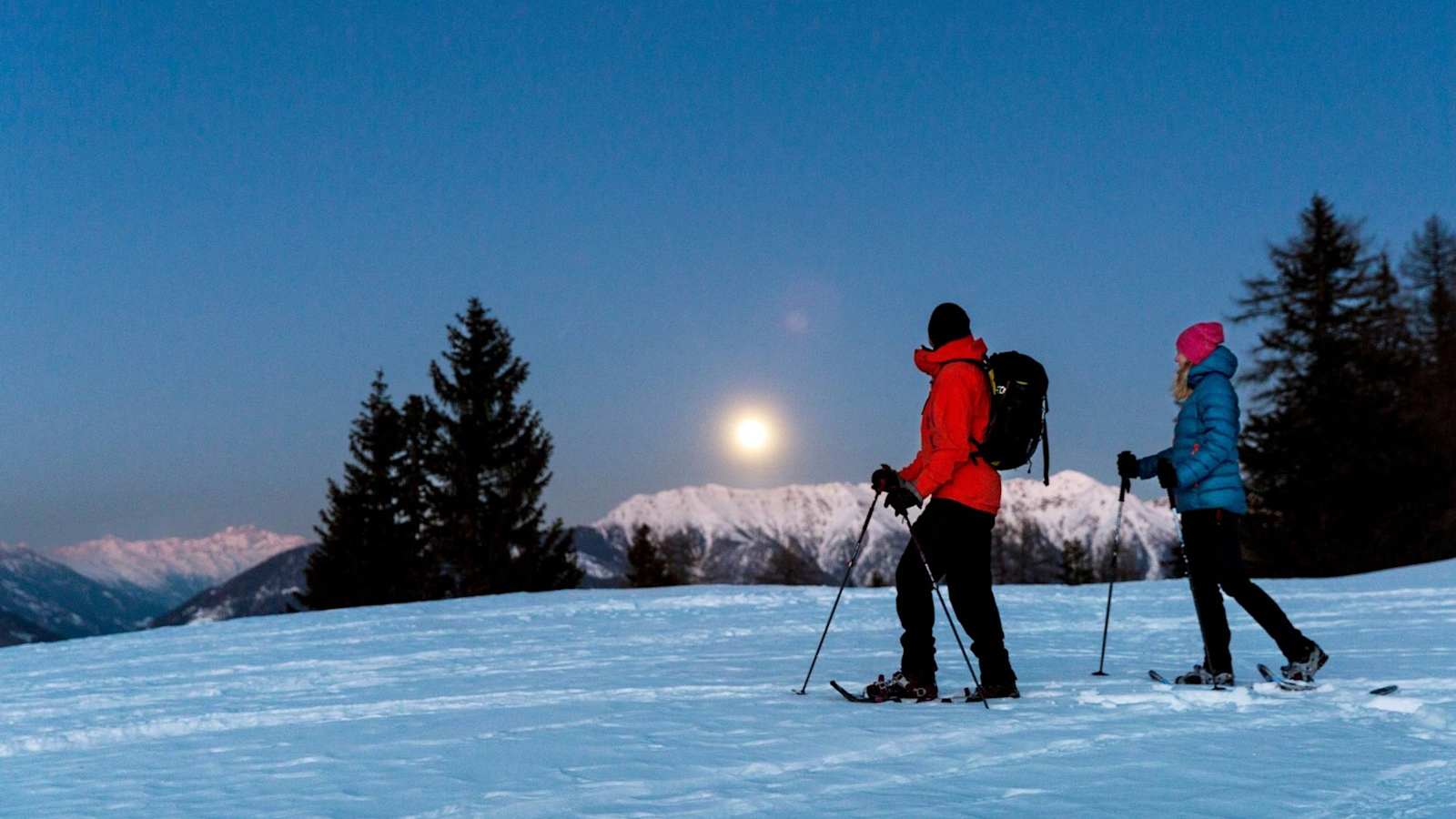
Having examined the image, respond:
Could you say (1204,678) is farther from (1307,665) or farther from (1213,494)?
(1213,494)

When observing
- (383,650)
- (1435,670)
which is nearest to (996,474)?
A: (1435,670)

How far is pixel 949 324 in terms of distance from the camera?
5422 mm

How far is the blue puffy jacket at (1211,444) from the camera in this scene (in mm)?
A: 5582

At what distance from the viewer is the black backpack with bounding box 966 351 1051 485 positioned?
5.30 metres

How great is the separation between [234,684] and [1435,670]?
323 inches

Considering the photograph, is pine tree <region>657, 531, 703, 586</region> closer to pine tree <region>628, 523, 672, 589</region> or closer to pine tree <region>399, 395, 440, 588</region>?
pine tree <region>628, 523, 672, 589</region>

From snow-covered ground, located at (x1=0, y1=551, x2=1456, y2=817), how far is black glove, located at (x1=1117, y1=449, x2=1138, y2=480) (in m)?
1.20

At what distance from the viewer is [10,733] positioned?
612 centimetres

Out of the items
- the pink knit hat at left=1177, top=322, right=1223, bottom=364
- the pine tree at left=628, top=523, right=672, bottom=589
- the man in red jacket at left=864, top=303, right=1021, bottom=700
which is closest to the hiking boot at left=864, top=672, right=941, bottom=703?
the man in red jacket at left=864, top=303, right=1021, bottom=700

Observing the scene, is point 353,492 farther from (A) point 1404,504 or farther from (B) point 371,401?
(A) point 1404,504

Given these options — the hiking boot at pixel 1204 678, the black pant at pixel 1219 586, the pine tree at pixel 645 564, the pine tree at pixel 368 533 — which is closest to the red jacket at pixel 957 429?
the black pant at pixel 1219 586

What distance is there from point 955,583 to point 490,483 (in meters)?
29.6

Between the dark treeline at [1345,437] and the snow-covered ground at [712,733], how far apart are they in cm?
2201

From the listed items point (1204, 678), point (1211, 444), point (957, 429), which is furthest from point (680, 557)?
point (957, 429)
